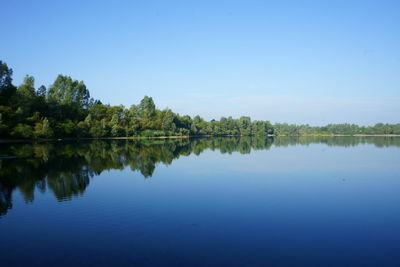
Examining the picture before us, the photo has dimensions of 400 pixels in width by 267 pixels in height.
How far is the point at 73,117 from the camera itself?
252 ft

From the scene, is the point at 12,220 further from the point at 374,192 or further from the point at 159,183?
the point at 374,192

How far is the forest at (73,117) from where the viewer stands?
58488mm

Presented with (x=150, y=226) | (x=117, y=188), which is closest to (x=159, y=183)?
(x=117, y=188)

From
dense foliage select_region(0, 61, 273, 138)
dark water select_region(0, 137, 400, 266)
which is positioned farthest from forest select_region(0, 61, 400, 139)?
dark water select_region(0, 137, 400, 266)

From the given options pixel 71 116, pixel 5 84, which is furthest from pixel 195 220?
pixel 71 116

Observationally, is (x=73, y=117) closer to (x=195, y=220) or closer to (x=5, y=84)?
(x=5, y=84)

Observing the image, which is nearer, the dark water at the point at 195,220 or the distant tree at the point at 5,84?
the dark water at the point at 195,220

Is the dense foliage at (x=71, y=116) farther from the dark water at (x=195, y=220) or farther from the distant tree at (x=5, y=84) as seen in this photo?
the dark water at (x=195, y=220)

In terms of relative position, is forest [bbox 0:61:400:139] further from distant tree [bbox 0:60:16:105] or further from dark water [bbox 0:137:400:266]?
dark water [bbox 0:137:400:266]

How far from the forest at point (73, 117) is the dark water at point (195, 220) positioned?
138ft

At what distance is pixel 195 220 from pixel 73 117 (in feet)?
240

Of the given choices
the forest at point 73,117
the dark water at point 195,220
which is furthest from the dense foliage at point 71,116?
the dark water at point 195,220

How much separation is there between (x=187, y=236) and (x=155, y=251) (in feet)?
5.04

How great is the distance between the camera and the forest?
58.5 metres
